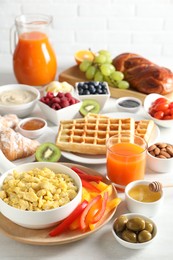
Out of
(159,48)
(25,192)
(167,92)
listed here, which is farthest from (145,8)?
(25,192)

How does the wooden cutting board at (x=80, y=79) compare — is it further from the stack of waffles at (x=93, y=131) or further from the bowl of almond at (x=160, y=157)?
the bowl of almond at (x=160, y=157)

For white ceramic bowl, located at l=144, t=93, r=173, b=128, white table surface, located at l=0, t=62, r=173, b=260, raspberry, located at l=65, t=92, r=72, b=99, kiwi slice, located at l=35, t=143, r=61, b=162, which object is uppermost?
raspberry, located at l=65, t=92, r=72, b=99

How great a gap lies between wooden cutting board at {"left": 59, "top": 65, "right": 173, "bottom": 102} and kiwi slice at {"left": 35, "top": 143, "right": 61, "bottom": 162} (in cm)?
60

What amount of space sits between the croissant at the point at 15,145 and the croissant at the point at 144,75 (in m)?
0.68

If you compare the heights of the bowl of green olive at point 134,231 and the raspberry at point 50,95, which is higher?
the raspberry at point 50,95

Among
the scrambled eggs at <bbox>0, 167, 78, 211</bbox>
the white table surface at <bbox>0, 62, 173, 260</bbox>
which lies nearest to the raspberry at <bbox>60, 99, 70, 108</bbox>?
the scrambled eggs at <bbox>0, 167, 78, 211</bbox>

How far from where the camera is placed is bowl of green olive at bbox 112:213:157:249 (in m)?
1.36

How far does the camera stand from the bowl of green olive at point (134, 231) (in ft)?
4.45

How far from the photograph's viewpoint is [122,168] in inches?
63.2

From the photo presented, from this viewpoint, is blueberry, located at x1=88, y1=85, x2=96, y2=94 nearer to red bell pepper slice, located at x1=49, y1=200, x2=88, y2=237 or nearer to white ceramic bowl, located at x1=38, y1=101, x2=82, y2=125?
white ceramic bowl, located at x1=38, y1=101, x2=82, y2=125

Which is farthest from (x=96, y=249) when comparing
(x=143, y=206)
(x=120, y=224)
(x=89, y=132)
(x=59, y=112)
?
(x=59, y=112)

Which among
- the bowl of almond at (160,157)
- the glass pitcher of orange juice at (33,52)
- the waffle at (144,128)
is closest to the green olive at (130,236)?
the bowl of almond at (160,157)

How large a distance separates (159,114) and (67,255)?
845 mm

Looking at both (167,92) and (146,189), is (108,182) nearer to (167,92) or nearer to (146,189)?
(146,189)
